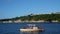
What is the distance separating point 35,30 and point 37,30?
811mm

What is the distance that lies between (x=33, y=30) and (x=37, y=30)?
1538 millimetres

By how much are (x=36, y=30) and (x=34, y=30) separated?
81 cm

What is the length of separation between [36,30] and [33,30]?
1140 millimetres

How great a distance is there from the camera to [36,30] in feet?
295

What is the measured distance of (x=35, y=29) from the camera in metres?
90.4

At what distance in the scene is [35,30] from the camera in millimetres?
90125

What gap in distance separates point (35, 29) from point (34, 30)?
0.54 m

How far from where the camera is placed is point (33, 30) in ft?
296

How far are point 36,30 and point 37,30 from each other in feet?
1.37

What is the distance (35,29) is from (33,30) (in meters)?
0.88

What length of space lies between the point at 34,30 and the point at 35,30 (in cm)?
42
